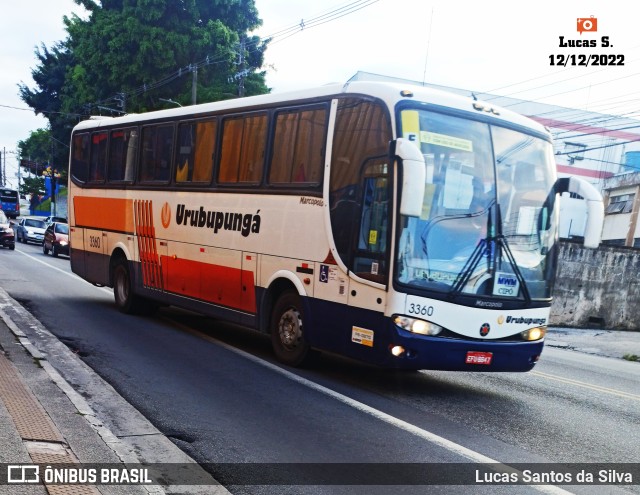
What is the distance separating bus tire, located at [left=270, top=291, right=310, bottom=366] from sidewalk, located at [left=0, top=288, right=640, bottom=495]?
2.45 metres

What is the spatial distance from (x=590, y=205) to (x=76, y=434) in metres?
6.08

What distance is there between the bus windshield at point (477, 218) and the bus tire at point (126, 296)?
760cm

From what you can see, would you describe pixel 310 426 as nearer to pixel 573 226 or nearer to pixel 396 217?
pixel 396 217

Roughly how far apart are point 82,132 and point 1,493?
12821 mm

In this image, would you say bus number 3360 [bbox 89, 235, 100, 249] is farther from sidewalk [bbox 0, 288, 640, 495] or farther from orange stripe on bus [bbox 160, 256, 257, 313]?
sidewalk [bbox 0, 288, 640, 495]

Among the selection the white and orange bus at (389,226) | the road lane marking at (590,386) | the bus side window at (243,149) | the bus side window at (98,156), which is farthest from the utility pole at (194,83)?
the road lane marking at (590,386)

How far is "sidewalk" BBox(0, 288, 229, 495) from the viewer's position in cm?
489

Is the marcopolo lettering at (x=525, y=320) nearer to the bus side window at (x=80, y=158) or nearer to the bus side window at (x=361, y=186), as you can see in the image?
the bus side window at (x=361, y=186)

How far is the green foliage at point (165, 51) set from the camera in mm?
39062

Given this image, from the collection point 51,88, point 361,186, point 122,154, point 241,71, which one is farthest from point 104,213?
point 51,88

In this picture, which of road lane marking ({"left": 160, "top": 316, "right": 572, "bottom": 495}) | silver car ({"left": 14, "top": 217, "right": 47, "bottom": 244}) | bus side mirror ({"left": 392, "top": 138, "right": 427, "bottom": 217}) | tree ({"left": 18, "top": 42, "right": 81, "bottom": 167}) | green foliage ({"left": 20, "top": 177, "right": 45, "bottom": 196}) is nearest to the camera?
road lane marking ({"left": 160, "top": 316, "right": 572, "bottom": 495})

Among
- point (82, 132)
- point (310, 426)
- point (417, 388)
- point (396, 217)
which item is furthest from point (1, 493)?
point (82, 132)

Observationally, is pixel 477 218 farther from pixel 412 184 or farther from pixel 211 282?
pixel 211 282

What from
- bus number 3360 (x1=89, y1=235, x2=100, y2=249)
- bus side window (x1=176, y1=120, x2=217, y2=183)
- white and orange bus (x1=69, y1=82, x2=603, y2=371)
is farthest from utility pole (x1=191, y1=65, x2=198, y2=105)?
white and orange bus (x1=69, y1=82, x2=603, y2=371)
